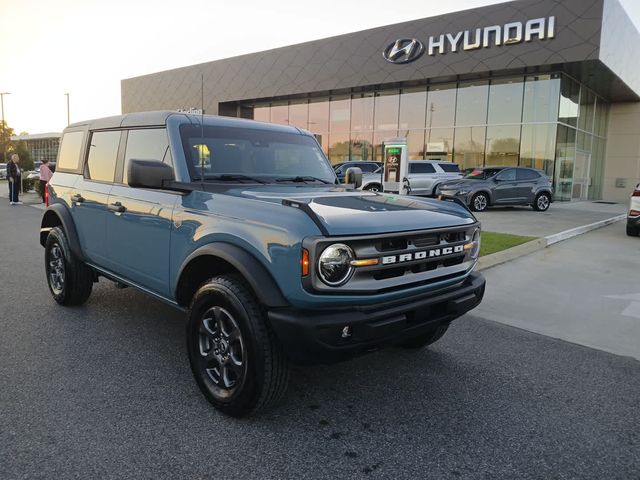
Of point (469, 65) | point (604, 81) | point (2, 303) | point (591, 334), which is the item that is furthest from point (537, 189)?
point (2, 303)

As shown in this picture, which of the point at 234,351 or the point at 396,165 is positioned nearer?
the point at 234,351

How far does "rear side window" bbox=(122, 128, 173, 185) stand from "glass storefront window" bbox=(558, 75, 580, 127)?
21.2 metres

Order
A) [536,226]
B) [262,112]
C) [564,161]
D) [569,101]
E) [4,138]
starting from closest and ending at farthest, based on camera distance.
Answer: [536,226] < [569,101] < [564,161] < [262,112] < [4,138]

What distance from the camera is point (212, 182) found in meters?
3.64

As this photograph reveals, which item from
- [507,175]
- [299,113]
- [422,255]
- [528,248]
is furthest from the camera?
[299,113]

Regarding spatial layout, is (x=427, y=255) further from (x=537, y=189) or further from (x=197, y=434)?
(x=537, y=189)

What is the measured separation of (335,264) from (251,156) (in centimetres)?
175

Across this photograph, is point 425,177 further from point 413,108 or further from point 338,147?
point 338,147

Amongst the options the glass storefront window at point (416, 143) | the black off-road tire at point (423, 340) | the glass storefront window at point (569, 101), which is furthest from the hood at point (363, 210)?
the glass storefront window at point (416, 143)

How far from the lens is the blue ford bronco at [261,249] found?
2.66 meters

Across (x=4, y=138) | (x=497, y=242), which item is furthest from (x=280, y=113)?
(x=4, y=138)

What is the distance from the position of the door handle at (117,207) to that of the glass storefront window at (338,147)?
24187 mm

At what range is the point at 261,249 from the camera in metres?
2.81

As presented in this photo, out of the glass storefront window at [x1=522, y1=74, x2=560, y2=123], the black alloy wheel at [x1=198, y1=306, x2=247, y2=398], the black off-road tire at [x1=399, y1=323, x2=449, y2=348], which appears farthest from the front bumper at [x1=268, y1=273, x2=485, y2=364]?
the glass storefront window at [x1=522, y1=74, x2=560, y2=123]
